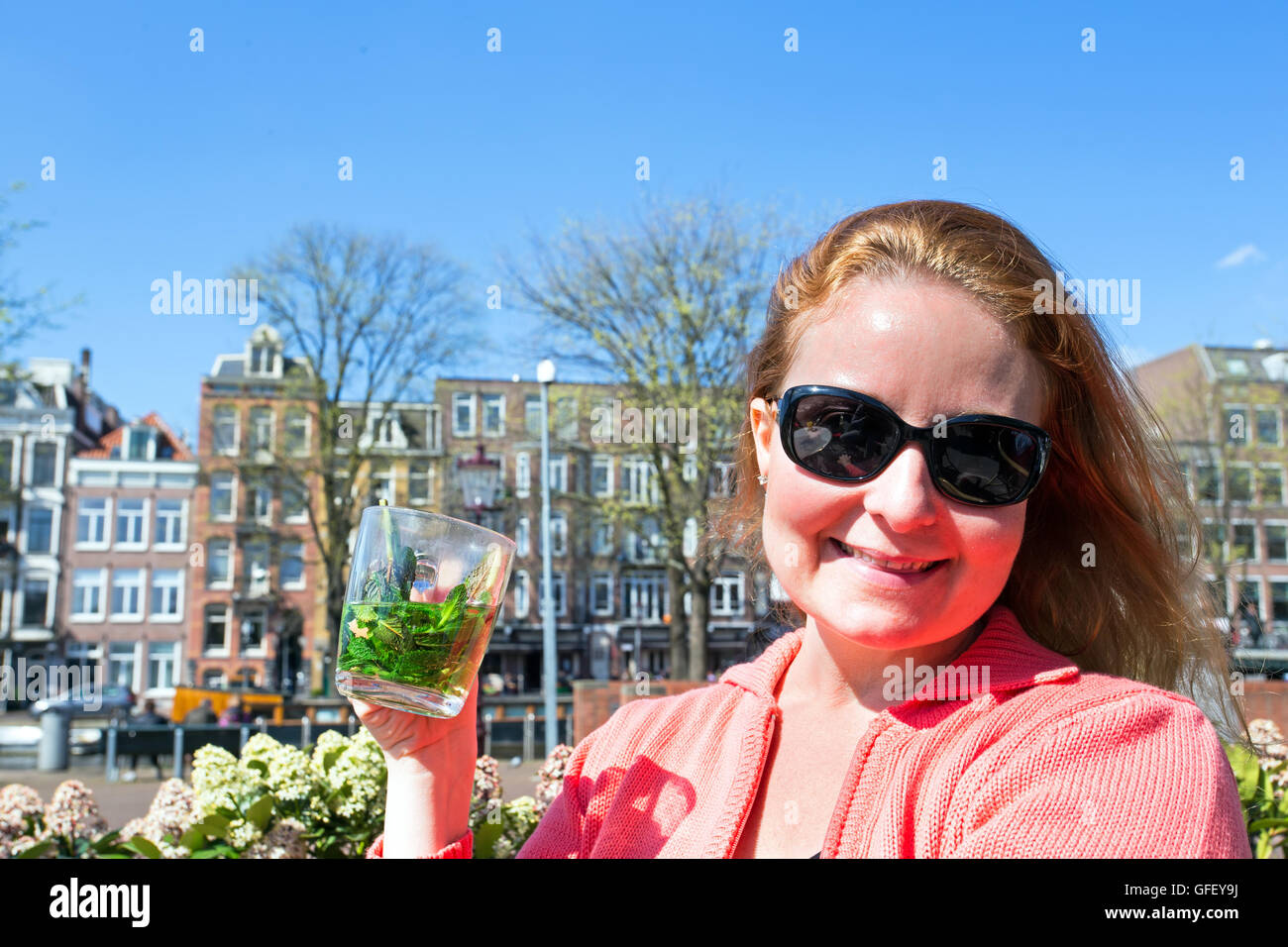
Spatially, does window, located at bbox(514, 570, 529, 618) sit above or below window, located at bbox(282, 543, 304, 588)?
below

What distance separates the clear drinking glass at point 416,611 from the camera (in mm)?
1295

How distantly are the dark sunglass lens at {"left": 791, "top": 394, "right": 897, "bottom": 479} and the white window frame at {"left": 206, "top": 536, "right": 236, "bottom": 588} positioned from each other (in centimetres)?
3673

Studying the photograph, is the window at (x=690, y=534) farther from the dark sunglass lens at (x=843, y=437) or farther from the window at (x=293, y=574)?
the window at (x=293, y=574)

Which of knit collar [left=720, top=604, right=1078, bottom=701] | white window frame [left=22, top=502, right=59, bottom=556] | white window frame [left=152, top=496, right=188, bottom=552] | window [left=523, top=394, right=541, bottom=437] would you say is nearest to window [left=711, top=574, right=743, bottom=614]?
window [left=523, top=394, right=541, bottom=437]

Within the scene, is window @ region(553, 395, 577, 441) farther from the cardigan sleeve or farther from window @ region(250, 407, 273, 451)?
the cardigan sleeve

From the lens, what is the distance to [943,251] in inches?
50.8

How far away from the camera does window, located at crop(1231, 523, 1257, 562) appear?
24141 mm

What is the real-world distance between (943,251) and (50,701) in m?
35.3

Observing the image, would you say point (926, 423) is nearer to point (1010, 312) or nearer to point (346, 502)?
point (1010, 312)

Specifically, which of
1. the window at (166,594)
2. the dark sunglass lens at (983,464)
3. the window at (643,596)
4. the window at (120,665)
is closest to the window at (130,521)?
the window at (166,594)

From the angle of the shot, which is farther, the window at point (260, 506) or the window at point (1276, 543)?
the window at point (1276, 543)

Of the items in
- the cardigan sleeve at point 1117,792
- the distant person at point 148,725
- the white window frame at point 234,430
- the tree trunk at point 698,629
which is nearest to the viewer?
the cardigan sleeve at point 1117,792

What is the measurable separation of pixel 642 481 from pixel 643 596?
1923 centimetres

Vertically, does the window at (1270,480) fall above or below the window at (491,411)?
below
